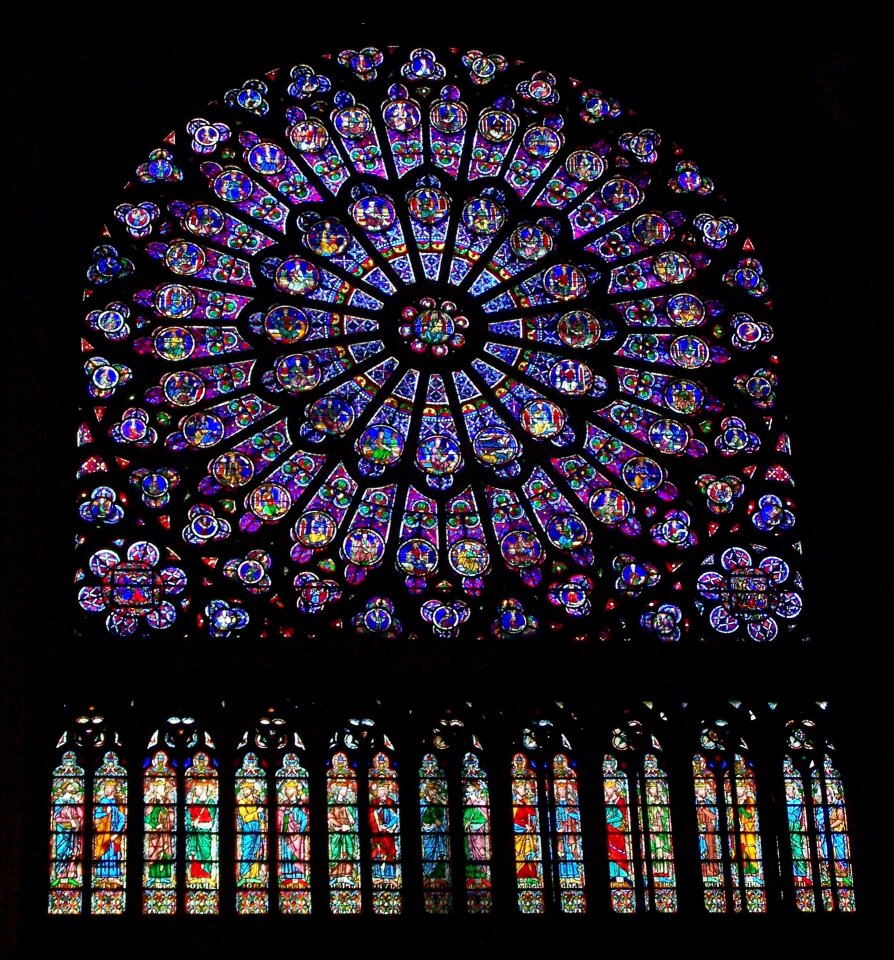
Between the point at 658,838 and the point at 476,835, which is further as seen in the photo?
the point at 658,838

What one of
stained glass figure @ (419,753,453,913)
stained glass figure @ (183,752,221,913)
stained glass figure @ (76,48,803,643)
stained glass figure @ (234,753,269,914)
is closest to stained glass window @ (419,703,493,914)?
stained glass figure @ (419,753,453,913)

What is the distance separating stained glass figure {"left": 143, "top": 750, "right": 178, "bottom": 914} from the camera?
45.4ft

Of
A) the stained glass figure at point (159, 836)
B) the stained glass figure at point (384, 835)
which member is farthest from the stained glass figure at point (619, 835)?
the stained glass figure at point (159, 836)

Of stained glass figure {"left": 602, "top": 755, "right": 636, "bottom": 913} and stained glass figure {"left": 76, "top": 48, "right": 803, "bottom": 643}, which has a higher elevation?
stained glass figure {"left": 76, "top": 48, "right": 803, "bottom": 643}

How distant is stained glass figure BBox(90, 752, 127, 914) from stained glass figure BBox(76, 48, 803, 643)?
117cm

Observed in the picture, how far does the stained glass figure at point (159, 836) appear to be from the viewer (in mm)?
13828

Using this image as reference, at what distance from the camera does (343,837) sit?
14.2 metres

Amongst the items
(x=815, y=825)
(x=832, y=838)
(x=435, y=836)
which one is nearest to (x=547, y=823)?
(x=435, y=836)

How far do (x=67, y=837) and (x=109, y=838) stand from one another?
298 millimetres

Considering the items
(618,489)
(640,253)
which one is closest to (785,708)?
(618,489)

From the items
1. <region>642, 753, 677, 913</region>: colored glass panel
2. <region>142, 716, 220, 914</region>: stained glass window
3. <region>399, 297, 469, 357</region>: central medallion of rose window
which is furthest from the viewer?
<region>399, 297, 469, 357</region>: central medallion of rose window

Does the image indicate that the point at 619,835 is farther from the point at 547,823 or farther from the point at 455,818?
the point at 455,818

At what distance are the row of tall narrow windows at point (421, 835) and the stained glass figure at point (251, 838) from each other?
0.03 ft

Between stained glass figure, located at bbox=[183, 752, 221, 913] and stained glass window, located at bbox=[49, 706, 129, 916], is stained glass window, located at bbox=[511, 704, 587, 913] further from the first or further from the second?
stained glass window, located at bbox=[49, 706, 129, 916]
